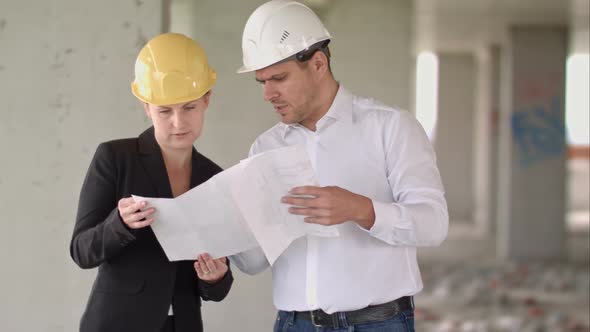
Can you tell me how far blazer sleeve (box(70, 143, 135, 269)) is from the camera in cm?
245

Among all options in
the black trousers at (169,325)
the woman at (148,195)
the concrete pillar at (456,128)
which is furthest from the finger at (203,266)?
the concrete pillar at (456,128)

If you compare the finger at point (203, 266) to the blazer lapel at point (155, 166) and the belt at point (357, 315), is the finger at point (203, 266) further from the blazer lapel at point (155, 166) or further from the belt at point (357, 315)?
the belt at point (357, 315)

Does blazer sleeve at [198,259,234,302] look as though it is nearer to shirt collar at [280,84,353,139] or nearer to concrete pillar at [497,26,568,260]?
shirt collar at [280,84,353,139]

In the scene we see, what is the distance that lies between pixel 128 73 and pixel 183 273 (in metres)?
1.48

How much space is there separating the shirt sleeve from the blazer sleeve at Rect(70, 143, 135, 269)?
2.56 ft

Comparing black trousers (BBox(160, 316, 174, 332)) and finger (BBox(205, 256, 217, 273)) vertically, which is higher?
finger (BBox(205, 256, 217, 273))

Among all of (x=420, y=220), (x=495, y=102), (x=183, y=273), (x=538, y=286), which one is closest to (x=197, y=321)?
(x=183, y=273)

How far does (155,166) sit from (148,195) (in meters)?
0.10

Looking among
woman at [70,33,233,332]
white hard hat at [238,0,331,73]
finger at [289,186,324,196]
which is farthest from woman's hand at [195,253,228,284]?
white hard hat at [238,0,331,73]

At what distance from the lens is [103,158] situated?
2.56m

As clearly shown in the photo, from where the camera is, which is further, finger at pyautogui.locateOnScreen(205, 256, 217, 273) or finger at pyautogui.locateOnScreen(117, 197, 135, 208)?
finger at pyautogui.locateOnScreen(205, 256, 217, 273)

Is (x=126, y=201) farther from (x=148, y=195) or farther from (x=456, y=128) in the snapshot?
(x=456, y=128)

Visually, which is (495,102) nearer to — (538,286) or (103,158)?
(538,286)

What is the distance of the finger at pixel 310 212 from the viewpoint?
232 cm
